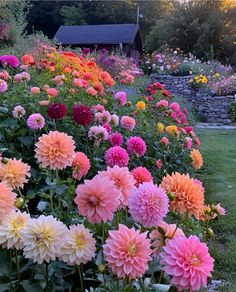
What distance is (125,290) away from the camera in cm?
110

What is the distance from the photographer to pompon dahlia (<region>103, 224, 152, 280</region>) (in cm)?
97

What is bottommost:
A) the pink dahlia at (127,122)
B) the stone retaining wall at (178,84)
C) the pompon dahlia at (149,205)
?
the stone retaining wall at (178,84)

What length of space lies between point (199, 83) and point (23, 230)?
11.5m

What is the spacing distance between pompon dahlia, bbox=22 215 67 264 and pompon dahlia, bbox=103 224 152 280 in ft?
0.48

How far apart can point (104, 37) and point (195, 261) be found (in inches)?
1054

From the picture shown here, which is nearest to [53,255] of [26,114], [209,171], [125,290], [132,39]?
[125,290]

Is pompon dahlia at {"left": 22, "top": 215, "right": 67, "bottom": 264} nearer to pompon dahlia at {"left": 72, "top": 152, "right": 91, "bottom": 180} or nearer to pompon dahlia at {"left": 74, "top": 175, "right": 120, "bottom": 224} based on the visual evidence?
pompon dahlia at {"left": 74, "top": 175, "right": 120, "bottom": 224}

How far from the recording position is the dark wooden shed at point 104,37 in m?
26.2

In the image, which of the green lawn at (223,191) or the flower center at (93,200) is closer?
the flower center at (93,200)

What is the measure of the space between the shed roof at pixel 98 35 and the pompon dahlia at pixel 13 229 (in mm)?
25551

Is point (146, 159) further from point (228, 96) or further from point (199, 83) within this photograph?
point (199, 83)

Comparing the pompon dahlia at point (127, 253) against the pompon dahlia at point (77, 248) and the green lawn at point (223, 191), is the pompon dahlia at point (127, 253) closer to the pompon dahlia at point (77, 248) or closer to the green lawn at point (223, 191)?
the pompon dahlia at point (77, 248)

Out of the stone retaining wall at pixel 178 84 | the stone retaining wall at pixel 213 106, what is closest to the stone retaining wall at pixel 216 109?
the stone retaining wall at pixel 213 106

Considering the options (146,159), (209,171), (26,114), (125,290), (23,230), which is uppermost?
(23,230)
